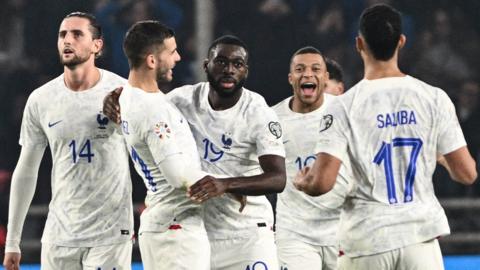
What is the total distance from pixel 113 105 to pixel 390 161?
65.9 inches

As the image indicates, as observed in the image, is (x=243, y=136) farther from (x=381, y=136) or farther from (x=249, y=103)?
(x=381, y=136)

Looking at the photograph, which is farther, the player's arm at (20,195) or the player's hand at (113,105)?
the player's arm at (20,195)

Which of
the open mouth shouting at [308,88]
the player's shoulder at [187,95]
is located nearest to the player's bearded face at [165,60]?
the player's shoulder at [187,95]

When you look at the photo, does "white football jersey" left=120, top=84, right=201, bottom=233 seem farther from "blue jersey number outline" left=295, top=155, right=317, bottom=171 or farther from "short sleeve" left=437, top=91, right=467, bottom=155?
"blue jersey number outline" left=295, top=155, right=317, bottom=171

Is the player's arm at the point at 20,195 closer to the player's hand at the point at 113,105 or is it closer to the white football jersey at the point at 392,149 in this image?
the player's hand at the point at 113,105

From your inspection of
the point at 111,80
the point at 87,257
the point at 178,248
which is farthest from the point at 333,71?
the point at 178,248

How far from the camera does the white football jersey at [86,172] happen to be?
259 inches

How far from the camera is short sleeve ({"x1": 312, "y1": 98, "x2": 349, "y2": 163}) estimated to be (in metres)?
5.25

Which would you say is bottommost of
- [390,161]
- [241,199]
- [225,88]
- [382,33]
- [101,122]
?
[241,199]

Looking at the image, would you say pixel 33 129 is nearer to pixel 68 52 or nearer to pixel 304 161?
pixel 68 52

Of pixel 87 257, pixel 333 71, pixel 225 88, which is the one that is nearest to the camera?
pixel 225 88

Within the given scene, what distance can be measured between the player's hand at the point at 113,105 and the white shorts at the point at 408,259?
161cm

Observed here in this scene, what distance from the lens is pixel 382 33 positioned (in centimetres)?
529

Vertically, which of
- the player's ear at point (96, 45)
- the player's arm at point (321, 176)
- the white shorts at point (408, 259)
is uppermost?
the player's ear at point (96, 45)
